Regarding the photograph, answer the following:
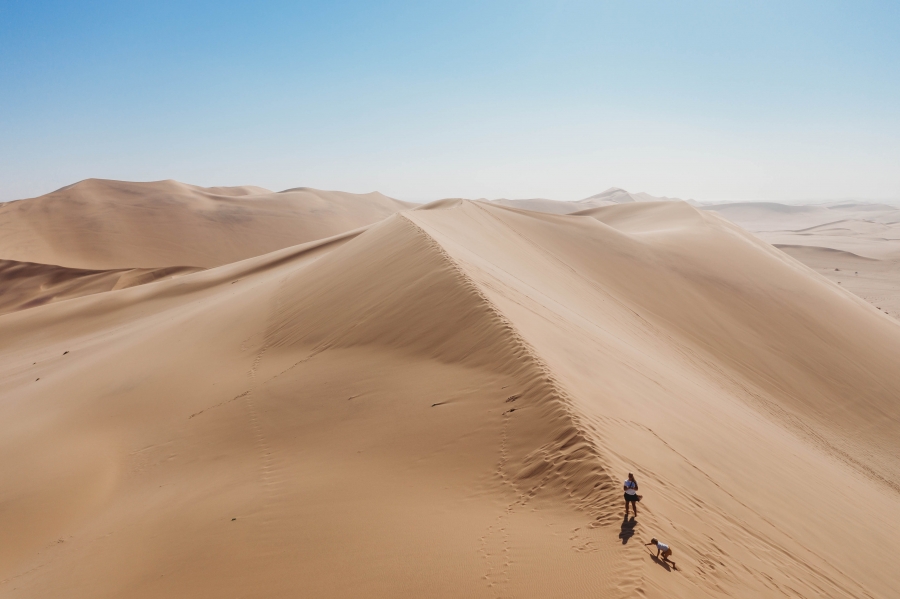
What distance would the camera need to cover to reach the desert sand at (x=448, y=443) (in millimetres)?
4641

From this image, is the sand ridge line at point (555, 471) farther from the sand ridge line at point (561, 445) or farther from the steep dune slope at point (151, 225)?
the steep dune slope at point (151, 225)

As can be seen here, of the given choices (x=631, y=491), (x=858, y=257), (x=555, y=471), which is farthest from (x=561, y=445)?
(x=858, y=257)

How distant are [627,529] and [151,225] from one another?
176 feet

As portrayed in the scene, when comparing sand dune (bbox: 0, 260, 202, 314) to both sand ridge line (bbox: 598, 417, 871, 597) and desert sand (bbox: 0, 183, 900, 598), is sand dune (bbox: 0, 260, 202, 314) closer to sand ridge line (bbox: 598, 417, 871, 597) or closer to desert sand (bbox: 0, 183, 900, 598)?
desert sand (bbox: 0, 183, 900, 598)

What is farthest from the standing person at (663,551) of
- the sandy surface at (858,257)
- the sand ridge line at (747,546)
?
the sandy surface at (858,257)

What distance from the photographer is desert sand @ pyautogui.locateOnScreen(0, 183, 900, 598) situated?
464 centimetres

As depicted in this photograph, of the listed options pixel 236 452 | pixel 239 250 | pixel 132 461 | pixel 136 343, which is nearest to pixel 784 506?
pixel 236 452

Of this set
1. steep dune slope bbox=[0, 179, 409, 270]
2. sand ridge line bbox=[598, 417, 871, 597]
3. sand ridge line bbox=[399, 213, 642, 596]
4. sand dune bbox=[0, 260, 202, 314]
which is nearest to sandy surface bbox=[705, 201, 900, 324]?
sand ridge line bbox=[598, 417, 871, 597]

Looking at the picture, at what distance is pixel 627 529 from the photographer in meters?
4.36

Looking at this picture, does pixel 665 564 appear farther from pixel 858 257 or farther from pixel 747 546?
pixel 858 257

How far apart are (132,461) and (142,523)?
2105mm

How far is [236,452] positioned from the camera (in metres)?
7.20

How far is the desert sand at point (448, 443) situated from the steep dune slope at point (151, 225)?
31.2m

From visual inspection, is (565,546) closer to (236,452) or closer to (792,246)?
(236,452)
